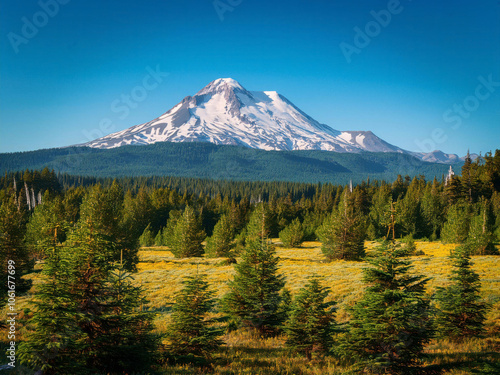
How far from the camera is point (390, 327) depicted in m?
10.4

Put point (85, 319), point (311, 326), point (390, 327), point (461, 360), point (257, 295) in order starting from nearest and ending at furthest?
point (85, 319) → point (390, 327) → point (461, 360) → point (311, 326) → point (257, 295)

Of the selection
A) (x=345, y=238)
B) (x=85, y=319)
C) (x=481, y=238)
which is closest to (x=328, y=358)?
(x=85, y=319)

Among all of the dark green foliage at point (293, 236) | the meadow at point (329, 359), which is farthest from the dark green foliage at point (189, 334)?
the dark green foliage at point (293, 236)

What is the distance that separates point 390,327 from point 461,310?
6428 millimetres

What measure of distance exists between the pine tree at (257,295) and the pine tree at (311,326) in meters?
2.55

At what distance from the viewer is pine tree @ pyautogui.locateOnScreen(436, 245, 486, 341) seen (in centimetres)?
1452

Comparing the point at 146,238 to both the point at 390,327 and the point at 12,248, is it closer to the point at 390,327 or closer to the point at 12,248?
the point at 12,248

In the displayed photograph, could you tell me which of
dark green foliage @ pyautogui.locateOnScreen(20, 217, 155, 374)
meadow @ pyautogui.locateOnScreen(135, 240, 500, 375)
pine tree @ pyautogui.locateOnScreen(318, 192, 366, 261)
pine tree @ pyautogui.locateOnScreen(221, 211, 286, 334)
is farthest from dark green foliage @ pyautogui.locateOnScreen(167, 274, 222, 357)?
pine tree @ pyautogui.locateOnScreen(318, 192, 366, 261)

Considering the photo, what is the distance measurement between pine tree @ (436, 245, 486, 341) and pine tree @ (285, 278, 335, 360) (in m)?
5.44

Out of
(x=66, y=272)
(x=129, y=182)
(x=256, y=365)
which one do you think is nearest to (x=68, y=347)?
(x=66, y=272)

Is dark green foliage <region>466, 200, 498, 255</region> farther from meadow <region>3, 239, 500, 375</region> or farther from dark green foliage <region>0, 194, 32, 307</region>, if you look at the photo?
dark green foliage <region>0, 194, 32, 307</region>

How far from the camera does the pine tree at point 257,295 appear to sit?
1600 centimetres

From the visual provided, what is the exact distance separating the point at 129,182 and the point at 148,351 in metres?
172

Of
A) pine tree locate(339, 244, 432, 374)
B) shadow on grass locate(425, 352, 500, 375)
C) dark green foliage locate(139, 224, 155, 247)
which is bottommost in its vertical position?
dark green foliage locate(139, 224, 155, 247)
